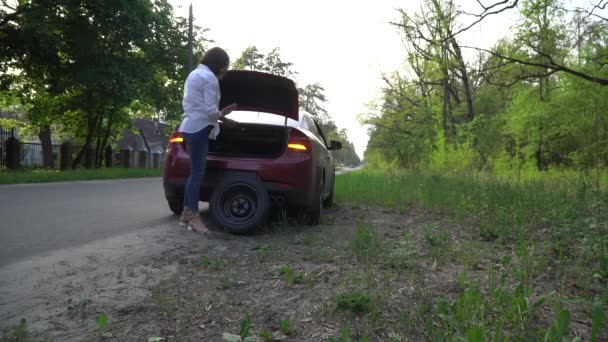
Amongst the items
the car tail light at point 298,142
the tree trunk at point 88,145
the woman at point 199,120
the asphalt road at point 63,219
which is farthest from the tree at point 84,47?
the car tail light at point 298,142

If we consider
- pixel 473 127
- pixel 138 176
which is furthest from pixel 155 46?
pixel 473 127

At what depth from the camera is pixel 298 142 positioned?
16.5 ft

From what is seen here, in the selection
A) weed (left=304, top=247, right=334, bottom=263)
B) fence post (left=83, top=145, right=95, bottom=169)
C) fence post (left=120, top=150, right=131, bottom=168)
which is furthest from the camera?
fence post (left=120, top=150, right=131, bottom=168)

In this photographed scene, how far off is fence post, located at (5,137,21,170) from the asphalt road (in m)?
12.1

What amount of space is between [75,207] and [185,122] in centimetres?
346

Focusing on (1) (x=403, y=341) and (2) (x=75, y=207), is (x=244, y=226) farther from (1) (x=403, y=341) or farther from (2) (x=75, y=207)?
(2) (x=75, y=207)

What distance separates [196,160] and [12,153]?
18.3m

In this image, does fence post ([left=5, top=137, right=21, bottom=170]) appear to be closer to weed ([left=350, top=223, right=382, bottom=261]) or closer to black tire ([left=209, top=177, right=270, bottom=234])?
black tire ([left=209, top=177, right=270, bottom=234])

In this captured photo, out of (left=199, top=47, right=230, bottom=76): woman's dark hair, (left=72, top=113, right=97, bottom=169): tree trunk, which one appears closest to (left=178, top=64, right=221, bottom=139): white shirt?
(left=199, top=47, right=230, bottom=76): woman's dark hair

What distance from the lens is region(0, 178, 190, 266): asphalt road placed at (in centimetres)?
423

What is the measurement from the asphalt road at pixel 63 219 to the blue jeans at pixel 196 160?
921 millimetres

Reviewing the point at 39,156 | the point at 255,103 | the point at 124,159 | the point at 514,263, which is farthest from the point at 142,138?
the point at 514,263

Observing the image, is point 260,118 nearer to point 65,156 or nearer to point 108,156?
point 65,156

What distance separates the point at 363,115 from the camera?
28.5m
